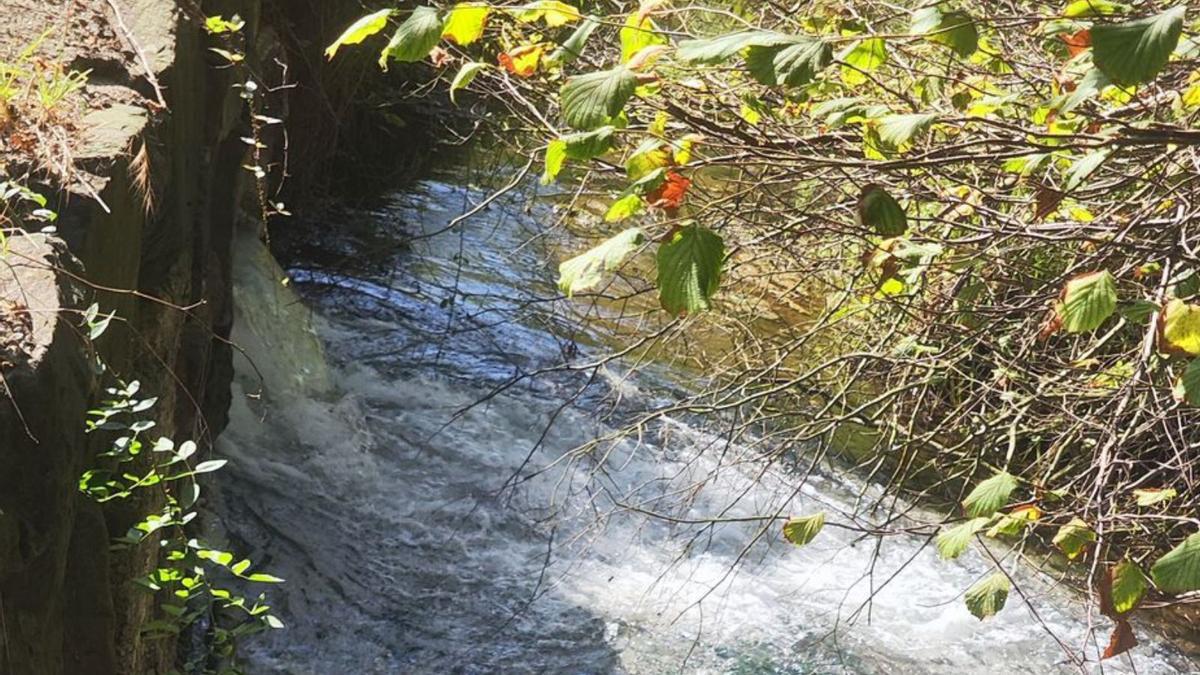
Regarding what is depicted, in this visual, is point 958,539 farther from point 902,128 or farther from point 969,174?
point 969,174

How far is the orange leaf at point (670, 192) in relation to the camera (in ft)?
6.85

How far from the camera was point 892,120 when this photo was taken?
6.30ft

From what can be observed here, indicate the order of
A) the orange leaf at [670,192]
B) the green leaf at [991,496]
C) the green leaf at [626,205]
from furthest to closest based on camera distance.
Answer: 1. the green leaf at [991,496]
2. the orange leaf at [670,192]
3. the green leaf at [626,205]

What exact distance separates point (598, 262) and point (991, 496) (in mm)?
933

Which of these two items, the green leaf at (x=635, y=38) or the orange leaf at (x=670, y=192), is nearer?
the green leaf at (x=635, y=38)

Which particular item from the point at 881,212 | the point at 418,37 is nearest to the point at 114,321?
the point at 418,37

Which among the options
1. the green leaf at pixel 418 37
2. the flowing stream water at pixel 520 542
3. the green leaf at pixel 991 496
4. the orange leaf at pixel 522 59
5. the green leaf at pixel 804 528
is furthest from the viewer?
the flowing stream water at pixel 520 542

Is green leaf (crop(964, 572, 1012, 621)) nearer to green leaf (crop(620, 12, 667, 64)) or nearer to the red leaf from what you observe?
the red leaf

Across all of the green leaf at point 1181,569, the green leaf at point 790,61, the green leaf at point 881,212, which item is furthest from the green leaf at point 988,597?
the green leaf at point 790,61

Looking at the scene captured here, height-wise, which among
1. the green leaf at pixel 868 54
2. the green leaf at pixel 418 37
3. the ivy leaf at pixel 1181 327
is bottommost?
the ivy leaf at pixel 1181 327

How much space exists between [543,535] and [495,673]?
84 centimetres

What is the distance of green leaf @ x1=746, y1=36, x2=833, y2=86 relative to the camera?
156cm

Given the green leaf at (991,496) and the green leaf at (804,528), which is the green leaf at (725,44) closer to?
the green leaf at (991,496)

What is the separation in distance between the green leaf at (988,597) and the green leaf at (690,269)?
0.94 meters
